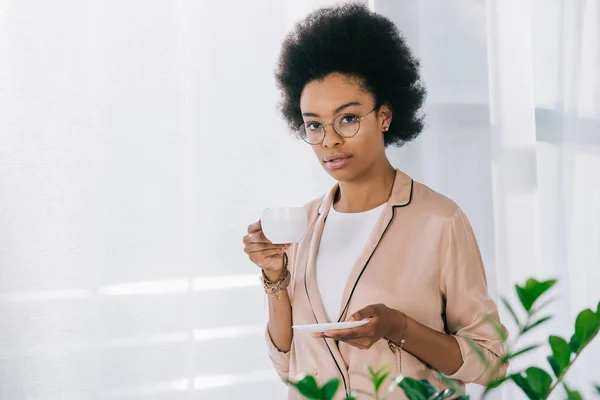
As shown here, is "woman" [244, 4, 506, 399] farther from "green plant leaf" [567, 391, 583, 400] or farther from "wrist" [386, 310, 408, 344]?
"green plant leaf" [567, 391, 583, 400]

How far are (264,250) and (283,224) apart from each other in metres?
0.12

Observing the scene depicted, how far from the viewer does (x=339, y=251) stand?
1.68 meters

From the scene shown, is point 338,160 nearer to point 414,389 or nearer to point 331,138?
point 331,138

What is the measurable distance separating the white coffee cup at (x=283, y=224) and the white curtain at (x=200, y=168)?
2.76 ft

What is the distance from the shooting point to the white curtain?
→ 2248 mm

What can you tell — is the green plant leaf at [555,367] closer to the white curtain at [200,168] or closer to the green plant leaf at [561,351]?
the green plant leaf at [561,351]

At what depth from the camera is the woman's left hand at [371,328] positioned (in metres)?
1.40

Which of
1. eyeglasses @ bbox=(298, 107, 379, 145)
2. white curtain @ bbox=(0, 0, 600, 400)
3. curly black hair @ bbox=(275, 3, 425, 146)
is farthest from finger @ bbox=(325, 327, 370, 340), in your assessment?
white curtain @ bbox=(0, 0, 600, 400)

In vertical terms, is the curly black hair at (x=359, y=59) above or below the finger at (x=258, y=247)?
above

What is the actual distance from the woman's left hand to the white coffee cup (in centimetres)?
22

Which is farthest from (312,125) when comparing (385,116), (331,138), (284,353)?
(284,353)

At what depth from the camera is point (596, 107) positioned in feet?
8.39

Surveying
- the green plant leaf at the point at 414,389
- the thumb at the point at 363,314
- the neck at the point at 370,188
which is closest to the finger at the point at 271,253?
the neck at the point at 370,188

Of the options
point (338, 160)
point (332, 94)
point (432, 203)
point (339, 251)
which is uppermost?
point (332, 94)
